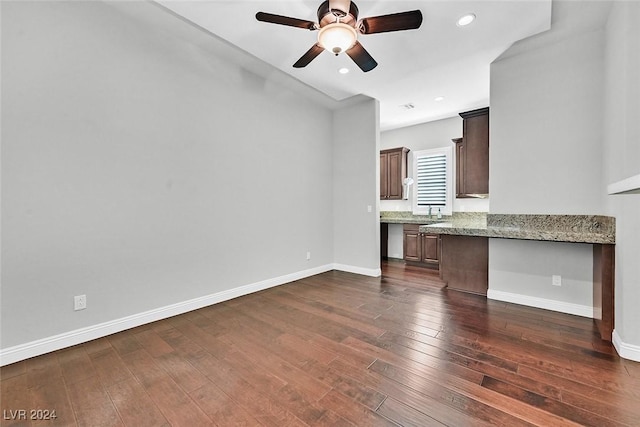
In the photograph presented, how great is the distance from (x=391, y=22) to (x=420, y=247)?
418 cm

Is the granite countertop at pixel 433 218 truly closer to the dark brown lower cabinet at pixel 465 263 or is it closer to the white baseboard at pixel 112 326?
the dark brown lower cabinet at pixel 465 263

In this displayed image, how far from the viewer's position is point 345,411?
5.21 feet

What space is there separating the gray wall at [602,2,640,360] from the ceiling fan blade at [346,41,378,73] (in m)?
2.03

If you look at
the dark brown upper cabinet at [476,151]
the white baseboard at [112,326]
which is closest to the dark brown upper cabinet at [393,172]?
the dark brown upper cabinet at [476,151]

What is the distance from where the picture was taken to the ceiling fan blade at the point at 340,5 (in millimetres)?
2025

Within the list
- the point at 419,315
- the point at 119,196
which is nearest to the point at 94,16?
the point at 119,196

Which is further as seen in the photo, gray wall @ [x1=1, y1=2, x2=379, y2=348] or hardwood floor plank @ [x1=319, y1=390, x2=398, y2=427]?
gray wall @ [x1=1, y1=2, x2=379, y2=348]

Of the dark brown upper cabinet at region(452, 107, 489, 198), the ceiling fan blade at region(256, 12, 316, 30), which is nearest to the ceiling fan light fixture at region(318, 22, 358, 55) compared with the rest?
the ceiling fan blade at region(256, 12, 316, 30)

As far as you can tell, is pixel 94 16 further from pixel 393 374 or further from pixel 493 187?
pixel 493 187

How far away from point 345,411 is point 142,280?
2.35 metres

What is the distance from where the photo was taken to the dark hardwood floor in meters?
1.57

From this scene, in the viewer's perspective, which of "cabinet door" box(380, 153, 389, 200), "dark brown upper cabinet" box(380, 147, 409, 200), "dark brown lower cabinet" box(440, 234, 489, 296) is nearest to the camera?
"dark brown lower cabinet" box(440, 234, 489, 296)

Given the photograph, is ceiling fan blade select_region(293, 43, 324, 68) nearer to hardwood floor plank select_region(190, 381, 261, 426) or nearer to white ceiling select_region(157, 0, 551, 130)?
white ceiling select_region(157, 0, 551, 130)

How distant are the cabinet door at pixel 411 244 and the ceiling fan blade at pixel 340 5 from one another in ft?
14.0
